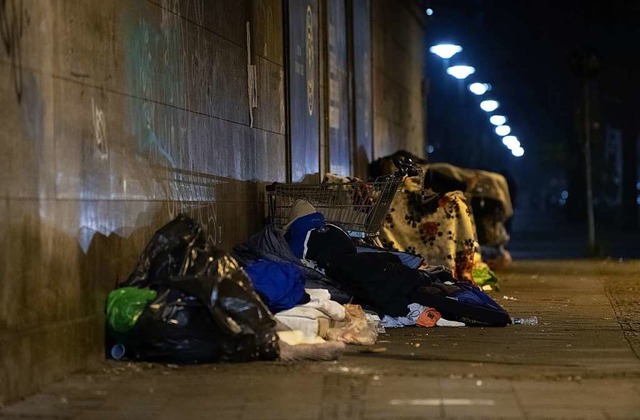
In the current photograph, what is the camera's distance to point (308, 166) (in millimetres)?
13148

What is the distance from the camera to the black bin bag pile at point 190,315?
728cm

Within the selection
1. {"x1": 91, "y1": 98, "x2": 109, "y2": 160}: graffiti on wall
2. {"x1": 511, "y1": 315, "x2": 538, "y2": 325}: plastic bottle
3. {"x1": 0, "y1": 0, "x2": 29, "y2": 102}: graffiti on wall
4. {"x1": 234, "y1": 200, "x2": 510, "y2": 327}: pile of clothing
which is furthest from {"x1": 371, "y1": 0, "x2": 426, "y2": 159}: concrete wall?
{"x1": 0, "y1": 0, "x2": 29, "y2": 102}: graffiti on wall

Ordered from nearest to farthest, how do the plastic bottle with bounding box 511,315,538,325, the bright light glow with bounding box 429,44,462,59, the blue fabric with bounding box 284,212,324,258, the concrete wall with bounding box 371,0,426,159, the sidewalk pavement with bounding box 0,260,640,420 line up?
the sidewalk pavement with bounding box 0,260,640,420 → the blue fabric with bounding box 284,212,324,258 → the plastic bottle with bounding box 511,315,538,325 → the concrete wall with bounding box 371,0,426,159 → the bright light glow with bounding box 429,44,462,59

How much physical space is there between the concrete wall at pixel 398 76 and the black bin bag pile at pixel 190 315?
10030 millimetres

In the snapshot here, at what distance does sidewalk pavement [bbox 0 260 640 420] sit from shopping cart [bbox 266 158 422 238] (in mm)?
1633

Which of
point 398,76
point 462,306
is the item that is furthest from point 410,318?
point 398,76

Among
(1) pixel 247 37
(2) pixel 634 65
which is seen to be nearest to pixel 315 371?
(1) pixel 247 37

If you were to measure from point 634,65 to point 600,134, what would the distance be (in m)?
10.7

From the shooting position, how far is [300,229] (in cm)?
980

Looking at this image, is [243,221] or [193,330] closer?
[193,330]

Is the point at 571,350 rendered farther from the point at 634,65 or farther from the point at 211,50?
the point at 634,65

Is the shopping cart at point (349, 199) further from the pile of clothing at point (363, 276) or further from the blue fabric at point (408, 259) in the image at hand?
the pile of clothing at point (363, 276)

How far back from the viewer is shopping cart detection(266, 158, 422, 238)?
1065 centimetres

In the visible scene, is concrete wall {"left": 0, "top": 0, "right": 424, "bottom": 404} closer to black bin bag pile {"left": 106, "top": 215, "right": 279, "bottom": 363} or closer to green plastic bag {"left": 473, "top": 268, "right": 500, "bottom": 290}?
black bin bag pile {"left": 106, "top": 215, "right": 279, "bottom": 363}
